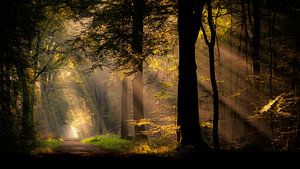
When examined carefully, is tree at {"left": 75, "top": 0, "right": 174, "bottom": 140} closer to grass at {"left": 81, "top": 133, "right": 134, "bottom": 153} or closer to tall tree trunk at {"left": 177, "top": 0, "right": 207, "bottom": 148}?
tall tree trunk at {"left": 177, "top": 0, "right": 207, "bottom": 148}

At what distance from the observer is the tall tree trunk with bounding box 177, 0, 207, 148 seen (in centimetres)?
Answer: 1187

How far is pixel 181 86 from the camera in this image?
12.2 meters

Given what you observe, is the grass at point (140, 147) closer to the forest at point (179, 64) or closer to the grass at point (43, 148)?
the forest at point (179, 64)

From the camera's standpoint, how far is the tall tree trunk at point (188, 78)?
1187cm

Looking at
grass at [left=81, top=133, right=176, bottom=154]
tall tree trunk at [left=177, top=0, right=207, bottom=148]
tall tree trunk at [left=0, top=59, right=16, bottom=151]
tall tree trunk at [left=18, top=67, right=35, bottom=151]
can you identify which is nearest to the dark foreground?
grass at [left=81, top=133, right=176, bottom=154]

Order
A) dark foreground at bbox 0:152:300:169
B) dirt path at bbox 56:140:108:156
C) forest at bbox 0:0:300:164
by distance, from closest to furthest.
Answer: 1. dark foreground at bbox 0:152:300:169
2. forest at bbox 0:0:300:164
3. dirt path at bbox 56:140:108:156

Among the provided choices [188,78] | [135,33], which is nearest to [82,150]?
[135,33]

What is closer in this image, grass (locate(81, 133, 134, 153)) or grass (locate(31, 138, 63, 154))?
grass (locate(31, 138, 63, 154))

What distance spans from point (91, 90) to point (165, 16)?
30261mm

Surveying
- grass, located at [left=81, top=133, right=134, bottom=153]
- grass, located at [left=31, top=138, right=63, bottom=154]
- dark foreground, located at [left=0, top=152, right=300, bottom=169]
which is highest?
dark foreground, located at [left=0, top=152, right=300, bottom=169]

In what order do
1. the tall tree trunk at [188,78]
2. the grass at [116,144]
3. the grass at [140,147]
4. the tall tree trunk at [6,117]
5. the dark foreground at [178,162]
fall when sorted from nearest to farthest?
the dark foreground at [178,162]
the tall tree trunk at [6,117]
the tall tree trunk at [188,78]
the grass at [140,147]
the grass at [116,144]

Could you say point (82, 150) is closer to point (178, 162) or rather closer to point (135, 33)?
point (135, 33)

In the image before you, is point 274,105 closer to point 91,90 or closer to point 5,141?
point 5,141

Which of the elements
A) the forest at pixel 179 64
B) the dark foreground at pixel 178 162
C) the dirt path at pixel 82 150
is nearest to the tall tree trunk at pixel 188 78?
the forest at pixel 179 64
